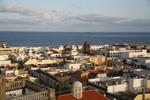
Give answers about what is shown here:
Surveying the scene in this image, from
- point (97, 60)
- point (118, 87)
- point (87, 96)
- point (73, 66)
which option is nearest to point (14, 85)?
point (87, 96)

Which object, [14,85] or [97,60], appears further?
[97,60]

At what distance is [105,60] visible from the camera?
270 feet

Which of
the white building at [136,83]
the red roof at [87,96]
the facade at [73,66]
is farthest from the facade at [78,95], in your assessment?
the facade at [73,66]

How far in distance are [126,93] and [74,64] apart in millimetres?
27800

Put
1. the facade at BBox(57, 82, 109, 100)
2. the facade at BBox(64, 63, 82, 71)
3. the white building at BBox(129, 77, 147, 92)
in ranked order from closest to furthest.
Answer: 1. the facade at BBox(57, 82, 109, 100)
2. the white building at BBox(129, 77, 147, 92)
3. the facade at BBox(64, 63, 82, 71)

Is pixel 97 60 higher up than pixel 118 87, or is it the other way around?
pixel 118 87

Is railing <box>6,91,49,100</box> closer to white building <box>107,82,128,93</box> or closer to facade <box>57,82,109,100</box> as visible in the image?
facade <box>57,82,109,100</box>

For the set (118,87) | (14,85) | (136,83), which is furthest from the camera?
(136,83)

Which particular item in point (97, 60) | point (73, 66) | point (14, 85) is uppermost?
point (14, 85)

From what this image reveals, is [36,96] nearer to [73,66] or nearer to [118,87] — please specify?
[118,87]

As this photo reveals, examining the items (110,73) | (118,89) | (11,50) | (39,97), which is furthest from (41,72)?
(11,50)

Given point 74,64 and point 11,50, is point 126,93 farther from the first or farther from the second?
point 11,50

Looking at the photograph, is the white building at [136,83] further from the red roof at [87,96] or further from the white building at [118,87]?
the red roof at [87,96]

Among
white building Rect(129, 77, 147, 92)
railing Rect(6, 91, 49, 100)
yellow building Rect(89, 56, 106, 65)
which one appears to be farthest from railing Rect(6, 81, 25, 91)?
yellow building Rect(89, 56, 106, 65)
